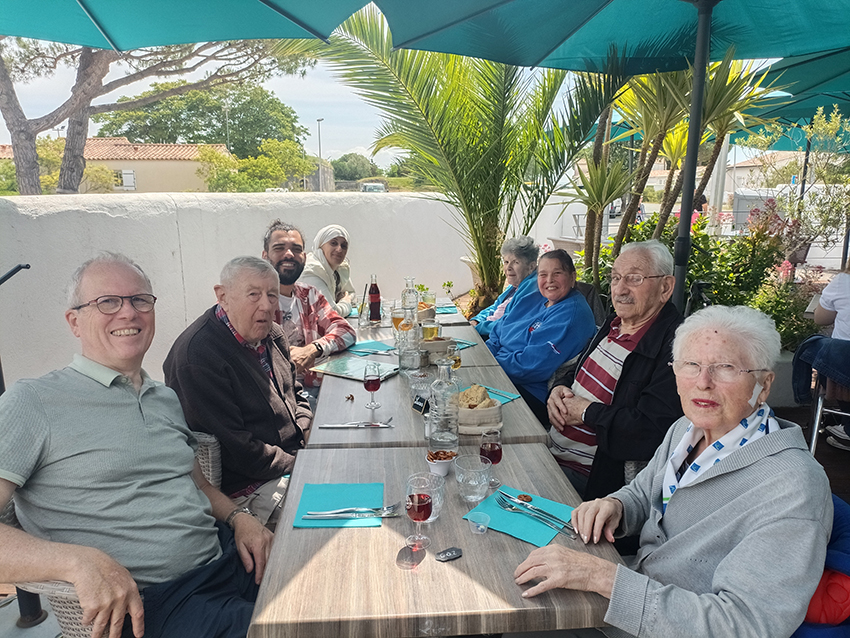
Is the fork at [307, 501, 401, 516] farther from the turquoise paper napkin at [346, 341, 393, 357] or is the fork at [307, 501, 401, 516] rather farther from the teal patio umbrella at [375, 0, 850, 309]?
the teal patio umbrella at [375, 0, 850, 309]

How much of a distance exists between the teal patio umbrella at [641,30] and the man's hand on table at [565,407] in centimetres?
98

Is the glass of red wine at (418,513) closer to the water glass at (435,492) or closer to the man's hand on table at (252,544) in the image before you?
the water glass at (435,492)

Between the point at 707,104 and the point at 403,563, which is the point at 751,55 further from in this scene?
the point at 403,563

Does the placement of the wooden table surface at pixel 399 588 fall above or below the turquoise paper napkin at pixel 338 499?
below

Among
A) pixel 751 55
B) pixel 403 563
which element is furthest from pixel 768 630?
pixel 751 55

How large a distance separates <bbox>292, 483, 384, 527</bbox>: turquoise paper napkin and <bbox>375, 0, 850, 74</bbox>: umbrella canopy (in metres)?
2.25

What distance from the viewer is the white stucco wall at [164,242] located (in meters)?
4.50

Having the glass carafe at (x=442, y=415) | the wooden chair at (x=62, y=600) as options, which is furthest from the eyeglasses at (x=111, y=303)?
the glass carafe at (x=442, y=415)

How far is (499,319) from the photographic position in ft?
13.6

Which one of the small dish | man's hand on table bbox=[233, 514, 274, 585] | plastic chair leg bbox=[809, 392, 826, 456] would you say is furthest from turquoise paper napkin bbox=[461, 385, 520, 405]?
plastic chair leg bbox=[809, 392, 826, 456]

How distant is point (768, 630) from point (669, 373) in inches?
47.6

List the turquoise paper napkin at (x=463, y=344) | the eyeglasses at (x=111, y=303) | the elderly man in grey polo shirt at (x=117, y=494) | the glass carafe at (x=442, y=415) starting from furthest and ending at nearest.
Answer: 1. the turquoise paper napkin at (x=463, y=344)
2. the glass carafe at (x=442, y=415)
3. the eyeglasses at (x=111, y=303)
4. the elderly man in grey polo shirt at (x=117, y=494)

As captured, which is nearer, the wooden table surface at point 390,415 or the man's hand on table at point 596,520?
the man's hand on table at point 596,520

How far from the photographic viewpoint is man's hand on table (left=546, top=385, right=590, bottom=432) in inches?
97.5
